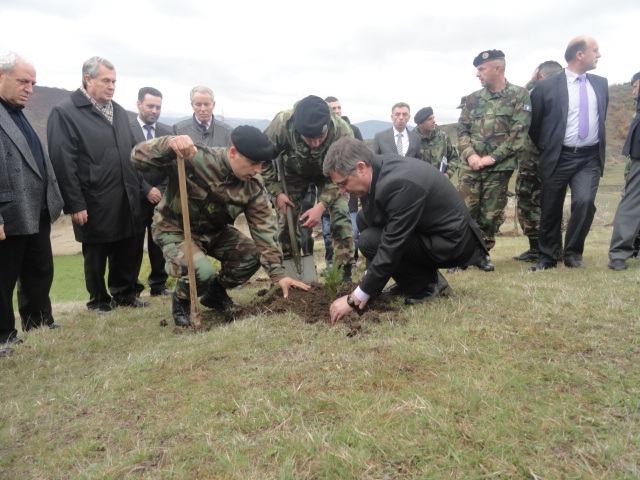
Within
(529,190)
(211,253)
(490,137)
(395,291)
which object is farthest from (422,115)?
(211,253)

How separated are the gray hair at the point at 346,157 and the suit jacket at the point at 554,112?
3.22 meters

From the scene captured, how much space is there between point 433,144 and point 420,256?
14.5 feet

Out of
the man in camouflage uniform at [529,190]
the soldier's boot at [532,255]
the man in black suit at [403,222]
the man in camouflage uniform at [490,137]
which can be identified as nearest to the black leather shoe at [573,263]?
the man in camouflage uniform at [529,190]

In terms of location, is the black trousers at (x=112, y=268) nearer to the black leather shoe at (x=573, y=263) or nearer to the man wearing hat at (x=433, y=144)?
the man wearing hat at (x=433, y=144)

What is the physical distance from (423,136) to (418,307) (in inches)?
183

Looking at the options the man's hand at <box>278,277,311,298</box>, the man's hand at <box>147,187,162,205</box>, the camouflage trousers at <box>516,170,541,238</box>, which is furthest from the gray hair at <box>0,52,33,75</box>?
the camouflage trousers at <box>516,170,541,238</box>

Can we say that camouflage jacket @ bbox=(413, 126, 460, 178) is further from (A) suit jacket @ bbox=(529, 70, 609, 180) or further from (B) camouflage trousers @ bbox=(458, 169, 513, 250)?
(A) suit jacket @ bbox=(529, 70, 609, 180)

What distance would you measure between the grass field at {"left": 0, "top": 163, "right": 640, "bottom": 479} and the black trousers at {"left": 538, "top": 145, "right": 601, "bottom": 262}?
1685mm

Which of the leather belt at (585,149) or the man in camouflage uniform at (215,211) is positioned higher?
the leather belt at (585,149)

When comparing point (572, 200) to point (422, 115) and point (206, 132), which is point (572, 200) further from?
point (206, 132)

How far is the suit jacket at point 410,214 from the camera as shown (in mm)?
3900

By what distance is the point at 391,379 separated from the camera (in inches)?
116

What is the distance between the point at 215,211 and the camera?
4.76 meters

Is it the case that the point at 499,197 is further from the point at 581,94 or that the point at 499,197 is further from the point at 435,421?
the point at 435,421
